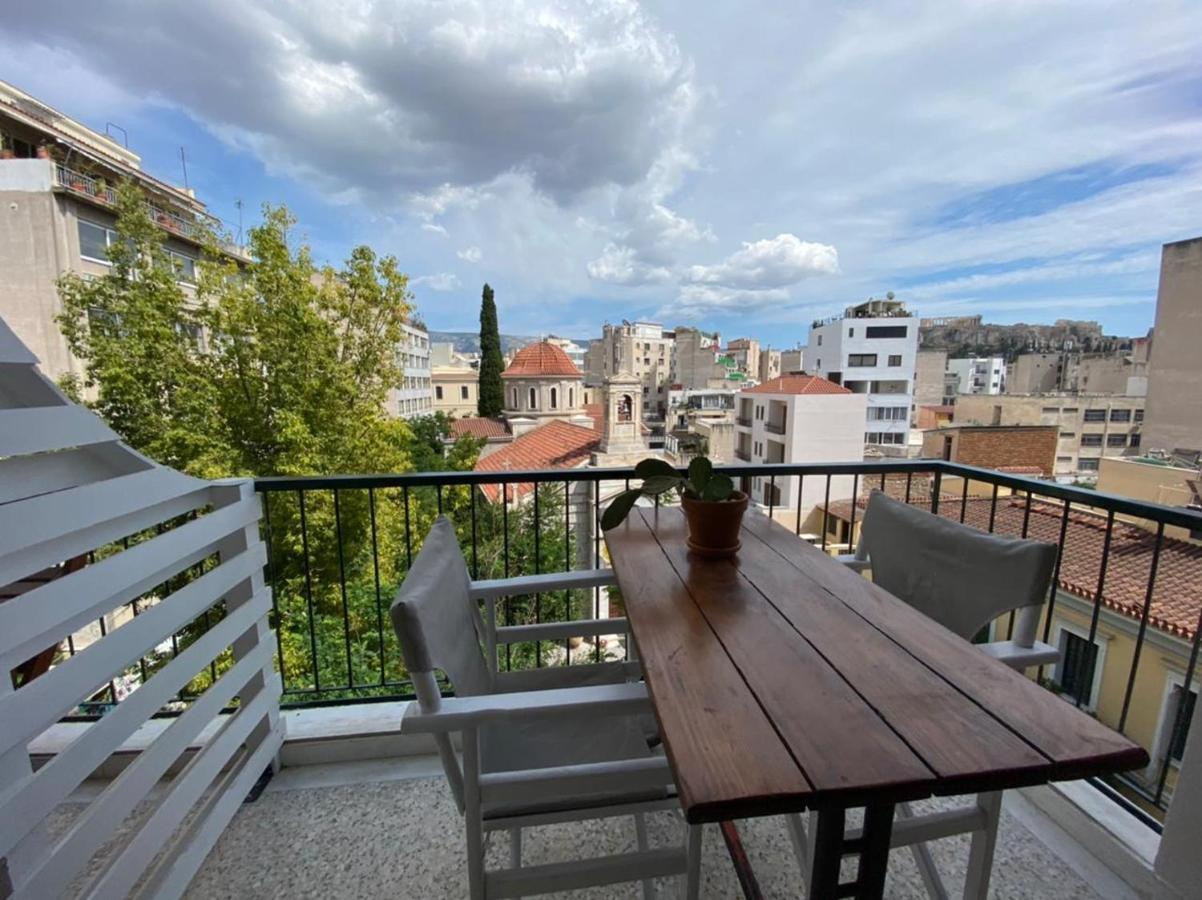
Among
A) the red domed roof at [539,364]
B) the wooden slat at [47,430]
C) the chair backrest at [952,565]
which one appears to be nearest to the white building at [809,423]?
the red domed roof at [539,364]

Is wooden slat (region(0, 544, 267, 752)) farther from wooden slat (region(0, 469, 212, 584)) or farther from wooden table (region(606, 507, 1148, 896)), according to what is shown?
wooden table (region(606, 507, 1148, 896))

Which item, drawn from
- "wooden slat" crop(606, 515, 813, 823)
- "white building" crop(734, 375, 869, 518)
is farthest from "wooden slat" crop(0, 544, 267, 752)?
"white building" crop(734, 375, 869, 518)

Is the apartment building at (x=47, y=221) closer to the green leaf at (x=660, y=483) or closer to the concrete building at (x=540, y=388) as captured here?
the concrete building at (x=540, y=388)

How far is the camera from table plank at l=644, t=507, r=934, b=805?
61 centimetres

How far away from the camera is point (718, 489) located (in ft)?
4.58

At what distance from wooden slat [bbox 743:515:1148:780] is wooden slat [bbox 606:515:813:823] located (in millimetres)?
358

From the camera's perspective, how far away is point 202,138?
977 cm

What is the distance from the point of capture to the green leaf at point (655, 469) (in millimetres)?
1476

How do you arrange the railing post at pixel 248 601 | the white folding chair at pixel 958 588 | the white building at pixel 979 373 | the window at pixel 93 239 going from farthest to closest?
the white building at pixel 979 373, the window at pixel 93 239, the railing post at pixel 248 601, the white folding chair at pixel 958 588

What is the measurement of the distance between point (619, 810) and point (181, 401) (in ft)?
35.4

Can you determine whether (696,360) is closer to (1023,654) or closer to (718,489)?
(718,489)

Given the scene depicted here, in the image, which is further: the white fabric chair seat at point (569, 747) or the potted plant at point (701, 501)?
the potted plant at point (701, 501)

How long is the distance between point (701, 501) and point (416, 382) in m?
36.9

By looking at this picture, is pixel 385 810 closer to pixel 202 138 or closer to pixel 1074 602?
pixel 1074 602
